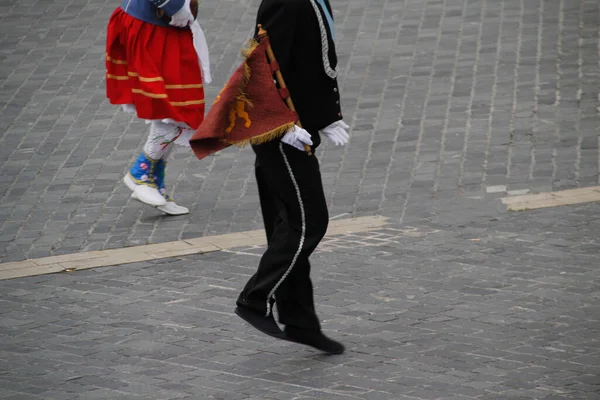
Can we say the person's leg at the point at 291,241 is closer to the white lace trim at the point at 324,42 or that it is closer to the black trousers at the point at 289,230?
the black trousers at the point at 289,230

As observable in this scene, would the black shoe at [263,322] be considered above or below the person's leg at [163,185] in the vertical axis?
above

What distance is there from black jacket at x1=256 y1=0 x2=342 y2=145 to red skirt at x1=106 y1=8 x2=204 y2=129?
230 cm

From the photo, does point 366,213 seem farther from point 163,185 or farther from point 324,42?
point 324,42

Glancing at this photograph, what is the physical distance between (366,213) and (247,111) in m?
2.64

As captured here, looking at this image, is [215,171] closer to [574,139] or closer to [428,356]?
[574,139]

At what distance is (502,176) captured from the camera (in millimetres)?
8094

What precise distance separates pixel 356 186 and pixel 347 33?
11.3 feet

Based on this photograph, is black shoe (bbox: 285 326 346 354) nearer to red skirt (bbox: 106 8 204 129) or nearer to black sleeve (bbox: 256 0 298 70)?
black sleeve (bbox: 256 0 298 70)

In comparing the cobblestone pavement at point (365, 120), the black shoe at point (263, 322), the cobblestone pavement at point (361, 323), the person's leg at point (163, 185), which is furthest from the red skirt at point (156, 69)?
the black shoe at point (263, 322)

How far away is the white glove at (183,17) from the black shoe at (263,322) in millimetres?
2560

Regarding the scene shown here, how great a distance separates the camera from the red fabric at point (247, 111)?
504 centimetres

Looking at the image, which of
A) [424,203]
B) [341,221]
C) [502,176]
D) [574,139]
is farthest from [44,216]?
[574,139]

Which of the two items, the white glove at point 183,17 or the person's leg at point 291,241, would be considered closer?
the person's leg at point 291,241

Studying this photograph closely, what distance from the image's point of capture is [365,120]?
927cm
